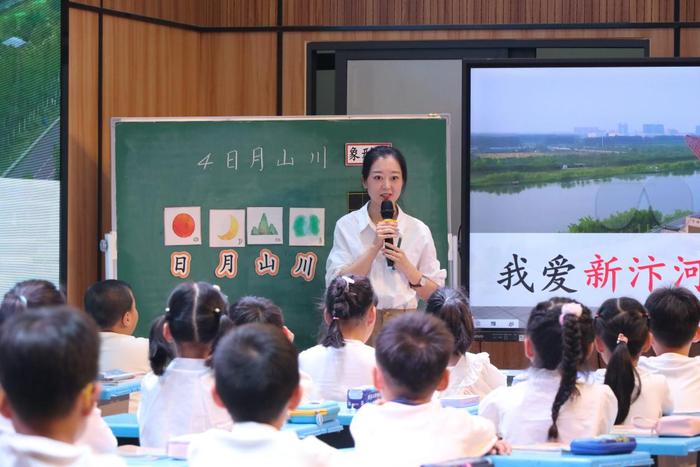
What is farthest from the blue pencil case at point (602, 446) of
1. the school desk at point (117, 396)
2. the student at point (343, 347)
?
the school desk at point (117, 396)

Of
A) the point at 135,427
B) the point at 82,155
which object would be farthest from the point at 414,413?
the point at 82,155

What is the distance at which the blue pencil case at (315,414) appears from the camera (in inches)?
107

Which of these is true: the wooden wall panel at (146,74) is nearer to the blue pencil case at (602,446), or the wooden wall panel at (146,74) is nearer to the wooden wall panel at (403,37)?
the wooden wall panel at (403,37)

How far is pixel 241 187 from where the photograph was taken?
18.0 ft

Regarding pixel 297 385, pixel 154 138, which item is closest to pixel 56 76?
pixel 154 138

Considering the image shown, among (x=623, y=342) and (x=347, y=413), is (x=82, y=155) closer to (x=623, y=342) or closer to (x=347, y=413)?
(x=347, y=413)

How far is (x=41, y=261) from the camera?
5543 millimetres

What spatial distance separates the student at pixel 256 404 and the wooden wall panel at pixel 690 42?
4.92m

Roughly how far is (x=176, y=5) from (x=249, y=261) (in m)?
1.88

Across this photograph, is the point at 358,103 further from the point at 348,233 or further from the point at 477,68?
the point at 348,233

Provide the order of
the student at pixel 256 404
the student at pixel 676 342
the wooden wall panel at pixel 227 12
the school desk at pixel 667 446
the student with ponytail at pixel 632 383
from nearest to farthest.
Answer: the student at pixel 256 404 → the school desk at pixel 667 446 → the student with ponytail at pixel 632 383 → the student at pixel 676 342 → the wooden wall panel at pixel 227 12

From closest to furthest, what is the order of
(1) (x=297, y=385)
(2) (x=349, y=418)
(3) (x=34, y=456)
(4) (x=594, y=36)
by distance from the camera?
1. (3) (x=34, y=456)
2. (1) (x=297, y=385)
3. (2) (x=349, y=418)
4. (4) (x=594, y=36)

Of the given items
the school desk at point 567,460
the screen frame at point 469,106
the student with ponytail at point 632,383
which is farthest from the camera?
the screen frame at point 469,106

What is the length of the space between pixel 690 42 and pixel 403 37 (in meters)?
1.74
